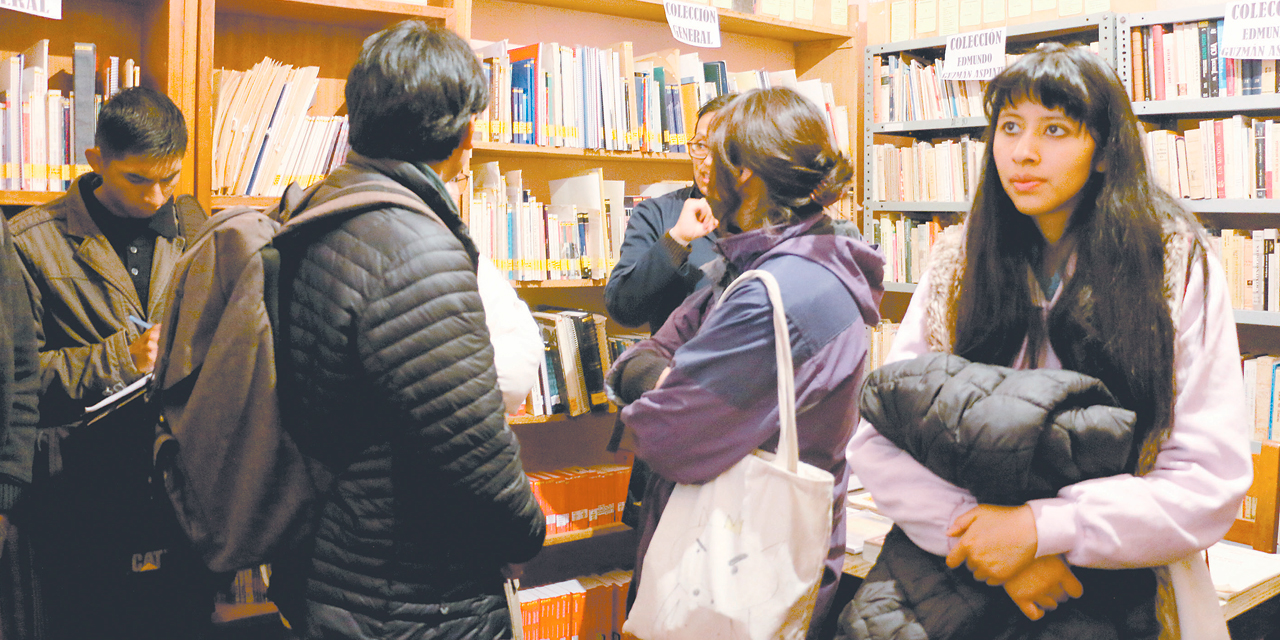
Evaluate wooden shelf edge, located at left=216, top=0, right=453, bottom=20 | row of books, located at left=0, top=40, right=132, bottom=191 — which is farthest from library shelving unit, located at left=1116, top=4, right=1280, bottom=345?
row of books, located at left=0, top=40, right=132, bottom=191

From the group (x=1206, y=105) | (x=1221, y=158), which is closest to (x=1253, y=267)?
(x=1221, y=158)

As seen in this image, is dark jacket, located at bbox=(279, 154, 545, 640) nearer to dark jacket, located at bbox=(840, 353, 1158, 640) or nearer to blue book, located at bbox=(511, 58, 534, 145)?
dark jacket, located at bbox=(840, 353, 1158, 640)

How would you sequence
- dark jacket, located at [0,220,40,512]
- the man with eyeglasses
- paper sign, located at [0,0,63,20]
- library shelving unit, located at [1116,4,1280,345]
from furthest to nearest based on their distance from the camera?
library shelving unit, located at [1116,4,1280,345]
the man with eyeglasses
paper sign, located at [0,0,63,20]
dark jacket, located at [0,220,40,512]

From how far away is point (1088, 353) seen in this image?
1.10m

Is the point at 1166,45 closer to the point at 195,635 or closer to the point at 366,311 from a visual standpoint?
the point at 366,311

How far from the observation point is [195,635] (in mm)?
2109

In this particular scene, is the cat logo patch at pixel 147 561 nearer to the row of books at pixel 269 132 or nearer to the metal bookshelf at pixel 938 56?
the row of books at pixel 269 132

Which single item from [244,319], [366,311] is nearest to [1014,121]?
[366,311]

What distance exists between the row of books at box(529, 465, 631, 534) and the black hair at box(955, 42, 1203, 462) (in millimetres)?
1672

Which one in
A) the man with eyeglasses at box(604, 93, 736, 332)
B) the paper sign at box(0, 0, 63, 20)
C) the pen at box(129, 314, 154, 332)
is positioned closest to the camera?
the paper sign at box(0, 0, 63, 20)

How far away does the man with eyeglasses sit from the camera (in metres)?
2.10

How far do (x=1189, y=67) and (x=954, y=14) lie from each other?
86cm

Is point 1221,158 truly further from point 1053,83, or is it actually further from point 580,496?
point 580,496

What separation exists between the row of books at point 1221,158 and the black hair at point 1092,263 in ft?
5.36
